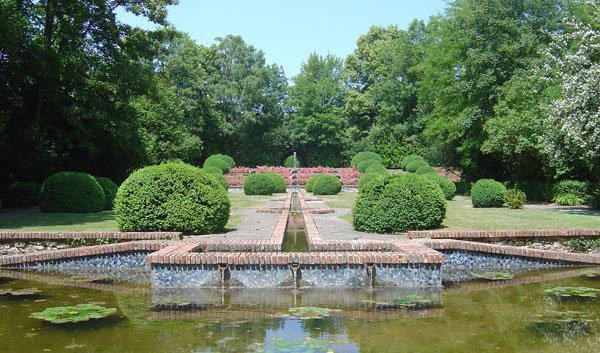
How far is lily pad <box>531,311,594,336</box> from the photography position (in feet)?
16.5

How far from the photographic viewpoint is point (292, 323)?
536 cm

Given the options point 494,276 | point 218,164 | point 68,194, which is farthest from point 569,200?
point 218,164

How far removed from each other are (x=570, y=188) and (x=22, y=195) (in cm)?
2222

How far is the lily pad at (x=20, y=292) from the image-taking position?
6.72 m

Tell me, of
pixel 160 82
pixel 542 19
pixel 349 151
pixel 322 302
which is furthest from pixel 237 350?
pixel 349 151

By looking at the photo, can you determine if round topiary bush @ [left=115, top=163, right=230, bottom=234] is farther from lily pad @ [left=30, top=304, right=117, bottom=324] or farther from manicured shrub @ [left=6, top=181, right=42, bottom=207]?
manicured shrub @ [left=6, top=181, right=42, bottom=207]

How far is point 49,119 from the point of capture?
2180 centimetres

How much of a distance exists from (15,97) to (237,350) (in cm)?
2108

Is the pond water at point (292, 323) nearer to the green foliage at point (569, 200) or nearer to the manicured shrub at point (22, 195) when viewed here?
the manicured shrub at point (22, 195)

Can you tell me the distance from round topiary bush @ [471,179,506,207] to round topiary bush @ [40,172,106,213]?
45.4 ft

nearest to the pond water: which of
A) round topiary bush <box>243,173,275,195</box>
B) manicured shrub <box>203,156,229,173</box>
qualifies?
round topiary bush <box>243,173,275,195</box>

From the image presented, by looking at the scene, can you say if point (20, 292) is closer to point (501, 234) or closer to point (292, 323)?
point (292, 323)

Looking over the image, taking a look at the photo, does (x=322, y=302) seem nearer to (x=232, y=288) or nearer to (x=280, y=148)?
(x=232, y=288)

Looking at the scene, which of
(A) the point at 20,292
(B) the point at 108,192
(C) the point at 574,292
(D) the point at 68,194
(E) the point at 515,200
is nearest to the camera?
(C) the point at 574,292
